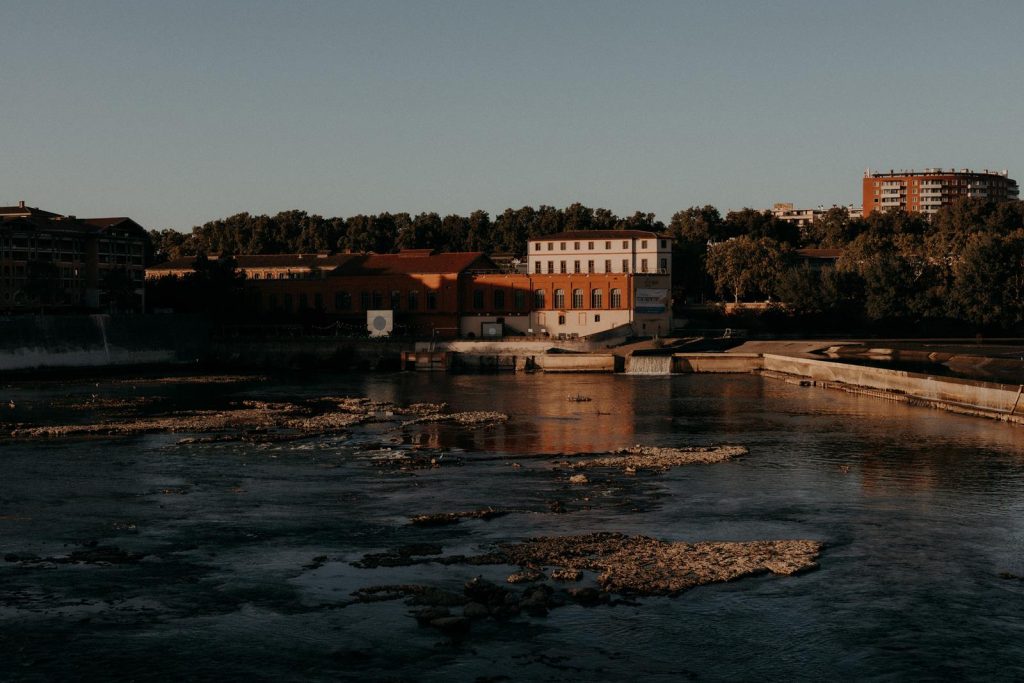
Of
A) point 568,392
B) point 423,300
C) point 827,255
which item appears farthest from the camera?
point 827,255

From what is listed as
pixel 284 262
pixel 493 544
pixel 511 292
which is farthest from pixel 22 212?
pixel 493 544

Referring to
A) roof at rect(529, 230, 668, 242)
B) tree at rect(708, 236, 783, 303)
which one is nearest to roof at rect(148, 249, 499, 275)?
roof at rect(529, 230, 668, 242)

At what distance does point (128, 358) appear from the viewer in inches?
4596

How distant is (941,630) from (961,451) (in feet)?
92.1

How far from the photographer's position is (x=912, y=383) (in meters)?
73.4

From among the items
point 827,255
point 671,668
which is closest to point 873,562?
point 671,668

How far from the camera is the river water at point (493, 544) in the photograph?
22781 millimetres

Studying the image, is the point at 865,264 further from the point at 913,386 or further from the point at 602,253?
the point at 913,386

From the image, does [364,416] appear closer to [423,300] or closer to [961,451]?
[961,451]

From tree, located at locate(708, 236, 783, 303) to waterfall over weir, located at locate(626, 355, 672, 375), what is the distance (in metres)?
55.8

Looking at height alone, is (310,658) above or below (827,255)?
below

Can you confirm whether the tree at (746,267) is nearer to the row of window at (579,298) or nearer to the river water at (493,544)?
the row of window at (579,298)

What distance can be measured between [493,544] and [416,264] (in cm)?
10440

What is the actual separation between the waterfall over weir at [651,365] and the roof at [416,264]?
31245 mm
